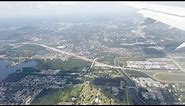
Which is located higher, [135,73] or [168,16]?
[168,16]

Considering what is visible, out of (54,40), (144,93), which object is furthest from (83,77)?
(54,40)

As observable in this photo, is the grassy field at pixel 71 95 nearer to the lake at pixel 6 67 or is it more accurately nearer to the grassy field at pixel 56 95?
the grassy field at pixel 56 95

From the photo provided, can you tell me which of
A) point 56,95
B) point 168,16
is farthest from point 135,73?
point 56,95

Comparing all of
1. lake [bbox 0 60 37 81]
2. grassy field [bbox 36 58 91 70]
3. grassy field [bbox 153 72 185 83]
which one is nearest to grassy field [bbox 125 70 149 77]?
grassy field [bbox 153 72 185 83]

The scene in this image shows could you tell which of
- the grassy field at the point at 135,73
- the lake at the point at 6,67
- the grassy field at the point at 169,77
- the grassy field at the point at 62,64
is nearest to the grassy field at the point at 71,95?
the grassy field at the point at 135,73

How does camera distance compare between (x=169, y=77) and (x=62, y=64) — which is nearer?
(x=169, y=77)

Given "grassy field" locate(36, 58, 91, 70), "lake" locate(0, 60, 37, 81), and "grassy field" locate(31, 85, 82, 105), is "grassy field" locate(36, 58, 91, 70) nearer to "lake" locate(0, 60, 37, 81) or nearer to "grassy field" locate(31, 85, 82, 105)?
"lake" locate(0, 60, 37, 81)

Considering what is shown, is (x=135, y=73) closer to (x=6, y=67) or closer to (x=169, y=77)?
(x=169, y=77)

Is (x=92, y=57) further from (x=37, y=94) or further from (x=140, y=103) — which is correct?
(x=140, y=103)
